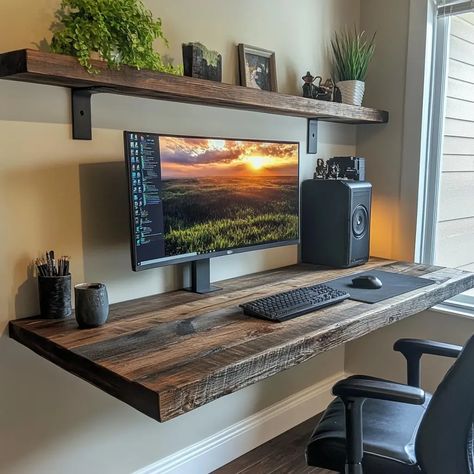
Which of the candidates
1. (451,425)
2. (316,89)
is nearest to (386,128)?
(316,89)

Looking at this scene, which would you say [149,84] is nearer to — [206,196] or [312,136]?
[206,196]

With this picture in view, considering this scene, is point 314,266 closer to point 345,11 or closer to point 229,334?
point 229,334

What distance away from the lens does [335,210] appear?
2.40m

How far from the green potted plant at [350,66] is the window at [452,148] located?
1.13ft

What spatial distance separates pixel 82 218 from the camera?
175cm

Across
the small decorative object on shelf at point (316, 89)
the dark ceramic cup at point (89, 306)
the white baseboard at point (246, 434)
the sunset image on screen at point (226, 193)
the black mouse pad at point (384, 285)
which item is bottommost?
the white baseboard at point (246, 434)

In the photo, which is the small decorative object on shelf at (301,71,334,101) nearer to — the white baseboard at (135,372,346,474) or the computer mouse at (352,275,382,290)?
the computer mouse at (352,275,382,290)

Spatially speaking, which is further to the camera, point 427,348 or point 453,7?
point 453,7

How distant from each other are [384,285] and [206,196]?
798 mm

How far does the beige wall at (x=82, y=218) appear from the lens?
5.19ft

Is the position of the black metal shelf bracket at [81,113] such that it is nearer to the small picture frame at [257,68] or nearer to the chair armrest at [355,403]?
the small picture frame at [257,68]

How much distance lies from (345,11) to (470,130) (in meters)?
0.85

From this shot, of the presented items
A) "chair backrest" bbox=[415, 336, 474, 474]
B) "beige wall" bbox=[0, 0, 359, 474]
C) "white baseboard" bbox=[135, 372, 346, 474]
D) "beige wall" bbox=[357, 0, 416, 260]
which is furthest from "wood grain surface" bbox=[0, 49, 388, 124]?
"white baseboard" bbox=[135, 372, 346, 474]

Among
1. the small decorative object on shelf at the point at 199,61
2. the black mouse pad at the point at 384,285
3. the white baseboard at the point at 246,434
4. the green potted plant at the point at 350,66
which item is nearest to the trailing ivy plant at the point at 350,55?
the green potted plant at the point at 350,66
